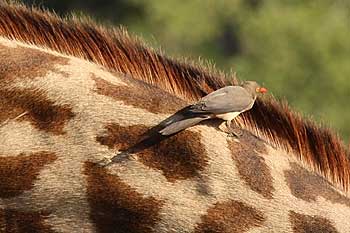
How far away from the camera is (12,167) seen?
345 cm

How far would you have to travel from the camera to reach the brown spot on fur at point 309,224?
3.40 metres

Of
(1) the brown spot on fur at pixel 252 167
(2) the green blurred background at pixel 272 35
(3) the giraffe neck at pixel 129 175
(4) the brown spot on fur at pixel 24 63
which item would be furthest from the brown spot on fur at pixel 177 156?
(2) the green blurred background at pixel 272 35

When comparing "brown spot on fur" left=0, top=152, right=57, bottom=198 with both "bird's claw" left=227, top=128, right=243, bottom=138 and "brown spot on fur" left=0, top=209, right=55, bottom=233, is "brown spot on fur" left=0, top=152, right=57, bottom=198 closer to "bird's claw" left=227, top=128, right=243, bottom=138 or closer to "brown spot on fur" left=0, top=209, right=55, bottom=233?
"brown spot on fur" left=0, top=209, right=55, bottom=233

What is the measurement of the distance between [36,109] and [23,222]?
0.33 meters

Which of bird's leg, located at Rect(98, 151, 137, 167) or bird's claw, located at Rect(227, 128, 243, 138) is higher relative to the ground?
bird's claw, located at Rect(227, 128, 243, 138)

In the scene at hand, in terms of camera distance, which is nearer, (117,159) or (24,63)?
(117,159)

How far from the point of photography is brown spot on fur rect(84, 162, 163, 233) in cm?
337

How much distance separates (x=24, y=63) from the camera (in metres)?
3.59

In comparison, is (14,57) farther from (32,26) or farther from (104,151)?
(104,151)

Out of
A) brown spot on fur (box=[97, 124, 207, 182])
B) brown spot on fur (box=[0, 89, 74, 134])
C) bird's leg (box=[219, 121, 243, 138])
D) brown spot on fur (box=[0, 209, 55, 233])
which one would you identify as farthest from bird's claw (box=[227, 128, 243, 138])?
brown spot on fur (box=[0, 209, 55, 233])

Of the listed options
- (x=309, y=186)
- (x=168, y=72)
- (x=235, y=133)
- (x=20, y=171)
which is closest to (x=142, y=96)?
(x=168, y=72)

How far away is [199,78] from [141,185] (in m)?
0.42

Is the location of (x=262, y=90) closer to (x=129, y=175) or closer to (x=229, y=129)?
(x=229, y=129)

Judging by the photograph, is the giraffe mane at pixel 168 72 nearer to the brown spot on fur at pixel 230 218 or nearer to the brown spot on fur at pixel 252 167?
the brown spot on fur at pixel 252 167
